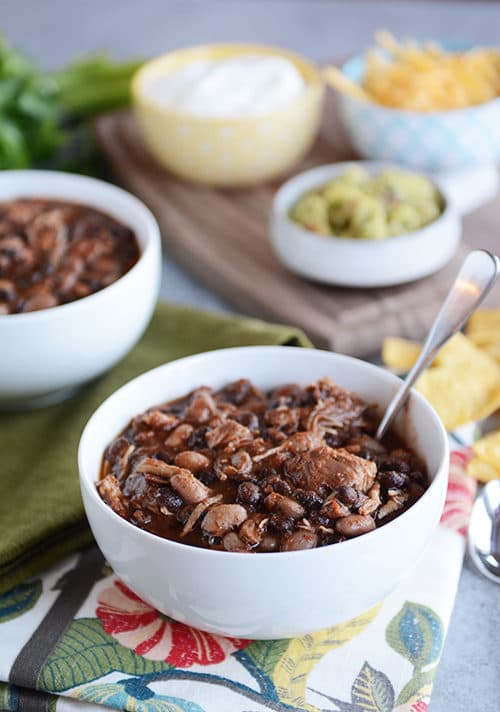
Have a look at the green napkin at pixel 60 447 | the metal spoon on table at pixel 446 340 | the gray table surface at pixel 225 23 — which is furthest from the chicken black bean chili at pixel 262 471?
the gray table surface at pixel 225 23

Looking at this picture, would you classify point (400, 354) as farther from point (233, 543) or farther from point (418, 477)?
point (233, 543)

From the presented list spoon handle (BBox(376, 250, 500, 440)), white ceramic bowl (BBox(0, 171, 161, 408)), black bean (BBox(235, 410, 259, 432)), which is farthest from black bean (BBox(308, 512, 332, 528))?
white ceramic bowl (BBox(0, 171, 161, 408))

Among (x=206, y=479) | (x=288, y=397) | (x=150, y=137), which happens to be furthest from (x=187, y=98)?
(x=206, y=479)

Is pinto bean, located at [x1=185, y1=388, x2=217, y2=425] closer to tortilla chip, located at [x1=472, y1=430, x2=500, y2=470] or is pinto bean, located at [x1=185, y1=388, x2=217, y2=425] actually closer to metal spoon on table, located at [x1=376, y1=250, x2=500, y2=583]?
metal spoon on table, located at [x1=376, y1=250, x2=500, y2=583]

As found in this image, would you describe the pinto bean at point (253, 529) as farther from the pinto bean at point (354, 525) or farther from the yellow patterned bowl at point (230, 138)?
the yellow patterned bowl at point (230, 138)

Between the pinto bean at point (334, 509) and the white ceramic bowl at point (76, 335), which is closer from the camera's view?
the pinto bean at point (334, 509)

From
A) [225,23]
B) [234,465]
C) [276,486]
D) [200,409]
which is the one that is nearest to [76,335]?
[200,409]

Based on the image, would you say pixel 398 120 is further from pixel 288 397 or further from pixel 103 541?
pixel 103 541
